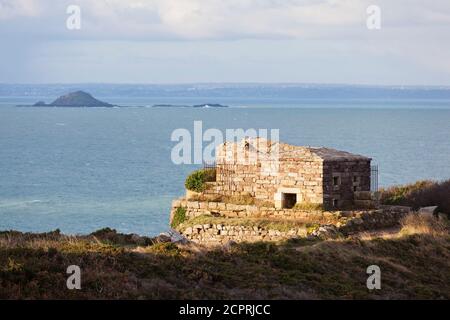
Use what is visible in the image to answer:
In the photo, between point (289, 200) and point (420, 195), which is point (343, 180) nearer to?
point (289, 200)

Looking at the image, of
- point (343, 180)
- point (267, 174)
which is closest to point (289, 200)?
point (267, 174)

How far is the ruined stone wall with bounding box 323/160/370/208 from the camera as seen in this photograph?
35.4 metres

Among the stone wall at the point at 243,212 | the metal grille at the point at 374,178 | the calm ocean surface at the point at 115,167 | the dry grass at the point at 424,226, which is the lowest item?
the calm ocean surface at the point at 115,167

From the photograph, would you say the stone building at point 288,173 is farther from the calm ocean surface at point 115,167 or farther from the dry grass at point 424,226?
the calm ocean surface at point 115,167

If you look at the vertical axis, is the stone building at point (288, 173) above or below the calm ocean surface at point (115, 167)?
above

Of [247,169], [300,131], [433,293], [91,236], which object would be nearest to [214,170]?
[247,169]

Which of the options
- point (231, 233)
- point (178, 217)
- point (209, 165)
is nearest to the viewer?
point (231, 233)

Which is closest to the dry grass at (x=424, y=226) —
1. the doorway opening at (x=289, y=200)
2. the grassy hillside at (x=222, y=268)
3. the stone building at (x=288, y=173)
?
the grassy hillside at (x=222, y=268)

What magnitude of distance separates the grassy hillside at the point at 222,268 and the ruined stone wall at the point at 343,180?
474 cm

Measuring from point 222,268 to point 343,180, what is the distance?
480 inches

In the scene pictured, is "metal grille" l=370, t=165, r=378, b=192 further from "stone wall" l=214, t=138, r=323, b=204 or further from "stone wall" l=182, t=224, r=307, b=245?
"stone wall" l=182, t=224, r=307, b=245

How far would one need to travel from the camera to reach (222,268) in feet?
81.0

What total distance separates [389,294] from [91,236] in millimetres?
8777

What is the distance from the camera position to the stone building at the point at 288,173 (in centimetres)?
3541
